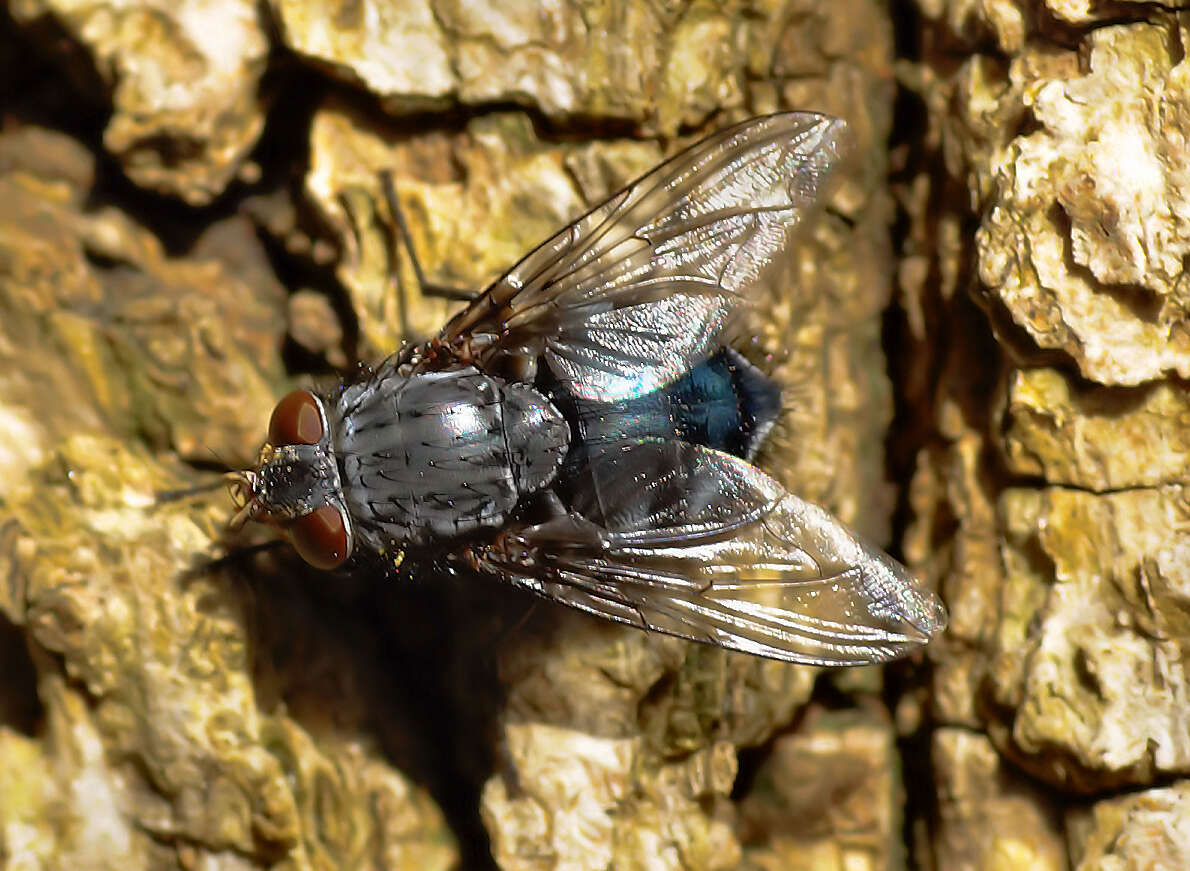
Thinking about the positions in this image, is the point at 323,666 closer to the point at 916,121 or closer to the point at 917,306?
the point at 917,306

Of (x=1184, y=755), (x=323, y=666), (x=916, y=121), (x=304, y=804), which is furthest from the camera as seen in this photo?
(x=916, y=121)

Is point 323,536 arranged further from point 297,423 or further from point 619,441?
point 619,441

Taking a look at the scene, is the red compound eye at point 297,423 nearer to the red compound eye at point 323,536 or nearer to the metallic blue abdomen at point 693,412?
the red compound eye at point 323,536

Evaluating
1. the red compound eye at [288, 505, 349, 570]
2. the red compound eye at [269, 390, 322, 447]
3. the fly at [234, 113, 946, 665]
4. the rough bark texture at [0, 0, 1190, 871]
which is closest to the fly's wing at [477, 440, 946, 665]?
the fly at [234, 113, 946, 665]

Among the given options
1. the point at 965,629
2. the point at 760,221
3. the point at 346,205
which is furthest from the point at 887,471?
the point at 346,205

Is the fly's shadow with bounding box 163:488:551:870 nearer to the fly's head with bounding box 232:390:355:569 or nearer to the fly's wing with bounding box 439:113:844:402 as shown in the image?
the fly's head with bounding box 232:390:355:569

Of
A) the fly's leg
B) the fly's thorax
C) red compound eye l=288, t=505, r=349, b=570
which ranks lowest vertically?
red compound eye l=288, t=505, r=349, b=570

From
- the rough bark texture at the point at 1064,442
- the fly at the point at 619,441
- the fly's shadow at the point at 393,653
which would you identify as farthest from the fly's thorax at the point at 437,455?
the rough bark texture at the point at 1064,442
